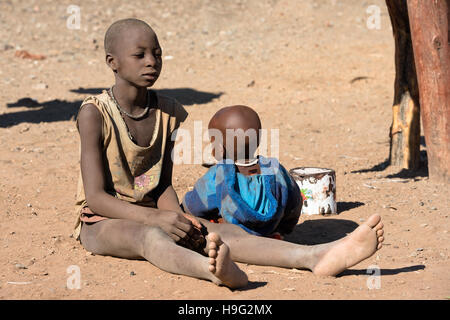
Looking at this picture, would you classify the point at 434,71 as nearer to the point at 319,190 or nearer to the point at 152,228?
the point at 319,190

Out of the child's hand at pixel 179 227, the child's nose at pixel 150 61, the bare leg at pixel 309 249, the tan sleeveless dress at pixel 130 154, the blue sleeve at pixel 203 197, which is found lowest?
the bare leg at pixel 309 249

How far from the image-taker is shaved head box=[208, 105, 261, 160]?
386cm

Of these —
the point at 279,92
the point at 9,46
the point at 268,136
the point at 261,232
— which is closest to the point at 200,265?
the point at 261,232

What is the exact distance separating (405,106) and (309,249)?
3177 millimetres

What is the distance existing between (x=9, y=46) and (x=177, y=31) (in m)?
3.14

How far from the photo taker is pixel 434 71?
542 cm

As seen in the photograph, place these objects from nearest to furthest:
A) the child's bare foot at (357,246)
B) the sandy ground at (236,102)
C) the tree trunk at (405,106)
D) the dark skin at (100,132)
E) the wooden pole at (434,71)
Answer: the child's bare foot at (357,246) → the sandy ground at (236,102) → the dark skin at (100,132) → the wooden pole at (434,71) → the tree trunk at (405,106)

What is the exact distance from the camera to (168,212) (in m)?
3.65

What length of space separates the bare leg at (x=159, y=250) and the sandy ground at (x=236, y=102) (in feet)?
0.22

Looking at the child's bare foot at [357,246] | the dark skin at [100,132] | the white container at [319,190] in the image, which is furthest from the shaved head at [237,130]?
the white container at [319,190]

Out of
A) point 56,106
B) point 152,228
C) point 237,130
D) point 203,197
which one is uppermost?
point 56,106

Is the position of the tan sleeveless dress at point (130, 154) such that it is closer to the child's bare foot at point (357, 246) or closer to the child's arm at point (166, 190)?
the child's arm at point (166, 190)

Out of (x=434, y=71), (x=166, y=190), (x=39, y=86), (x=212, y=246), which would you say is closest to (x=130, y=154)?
(x=166, y=190)

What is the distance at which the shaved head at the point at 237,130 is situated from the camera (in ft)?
12.7
